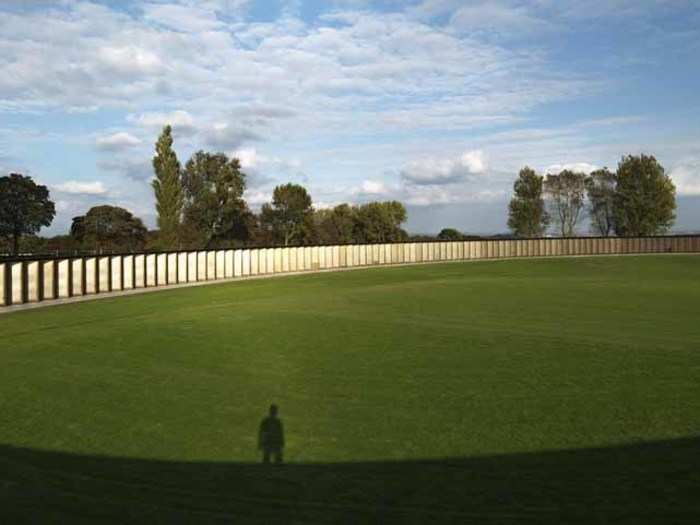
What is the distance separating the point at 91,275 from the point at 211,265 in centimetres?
1017

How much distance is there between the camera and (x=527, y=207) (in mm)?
106312

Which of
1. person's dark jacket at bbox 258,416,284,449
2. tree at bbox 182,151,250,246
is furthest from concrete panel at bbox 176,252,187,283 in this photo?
tree at bbox 182,151,250,246

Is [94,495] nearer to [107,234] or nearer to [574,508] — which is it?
[574,508]

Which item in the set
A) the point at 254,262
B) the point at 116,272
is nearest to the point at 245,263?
the point at 254,262

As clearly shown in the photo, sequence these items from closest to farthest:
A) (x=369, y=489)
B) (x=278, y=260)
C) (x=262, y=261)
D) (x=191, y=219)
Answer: (x=369, y=489), (x=262, y=261), (x=278, y=260), (x=191, y=219)

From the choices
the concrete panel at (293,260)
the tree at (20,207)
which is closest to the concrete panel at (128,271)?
the concrete panel at (293,260)

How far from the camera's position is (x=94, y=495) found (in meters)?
6.29

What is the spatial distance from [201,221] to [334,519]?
278 ft

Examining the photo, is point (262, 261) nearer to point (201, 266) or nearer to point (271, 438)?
point (201, 266)

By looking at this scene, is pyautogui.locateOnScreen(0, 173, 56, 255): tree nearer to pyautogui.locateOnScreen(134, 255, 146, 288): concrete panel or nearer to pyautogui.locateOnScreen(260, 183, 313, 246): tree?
pyautogui.locateOnScreen(260, 183, 313, 246): tree

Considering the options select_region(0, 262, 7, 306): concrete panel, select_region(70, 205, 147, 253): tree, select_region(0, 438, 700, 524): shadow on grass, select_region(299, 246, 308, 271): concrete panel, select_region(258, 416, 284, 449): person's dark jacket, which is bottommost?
select_region(0, 438, 700, 524): shadow on grass

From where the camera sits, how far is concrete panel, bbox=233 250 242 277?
41525 millimetres

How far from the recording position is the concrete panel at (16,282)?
24.7m

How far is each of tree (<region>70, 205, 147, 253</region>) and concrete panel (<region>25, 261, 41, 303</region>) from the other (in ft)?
240
